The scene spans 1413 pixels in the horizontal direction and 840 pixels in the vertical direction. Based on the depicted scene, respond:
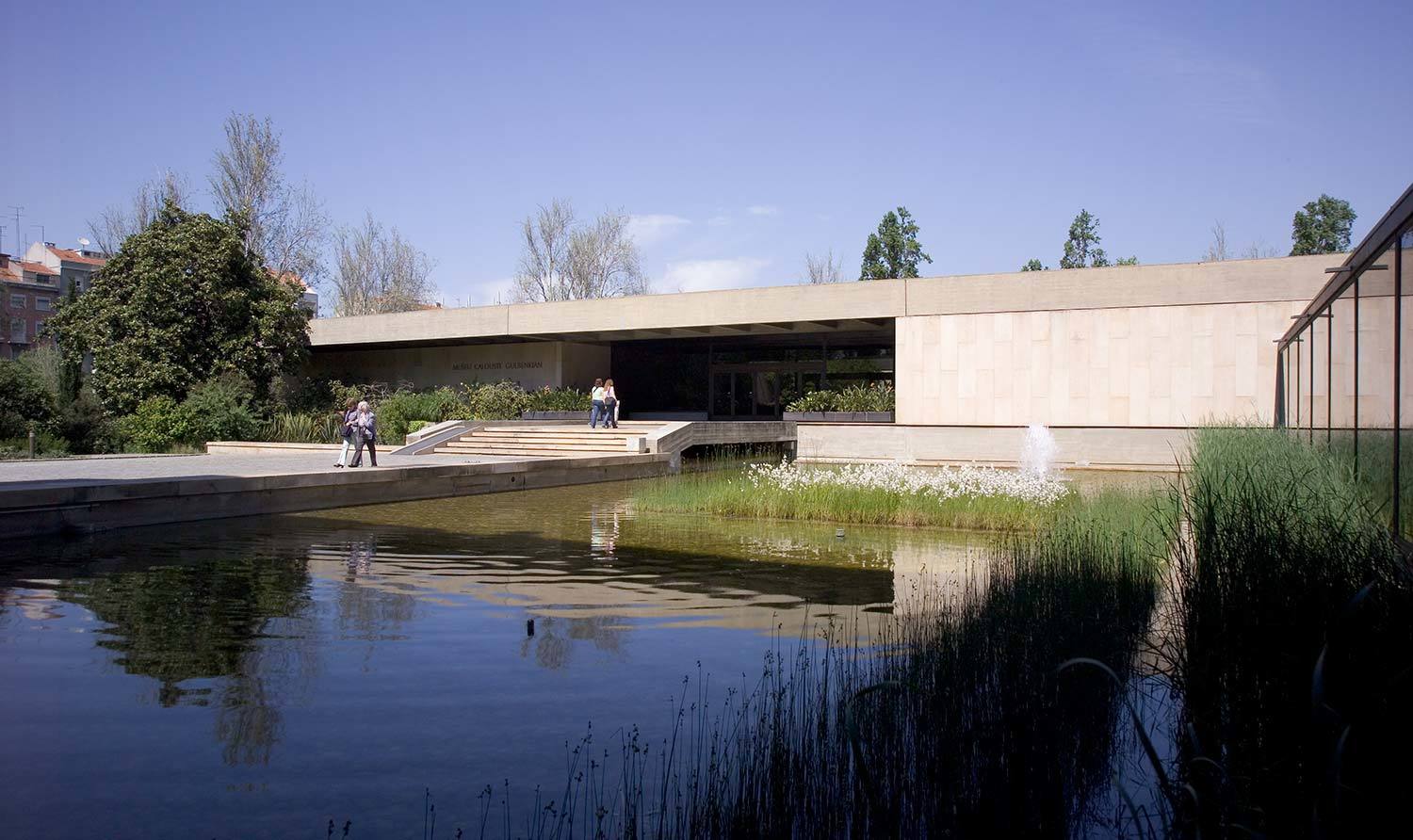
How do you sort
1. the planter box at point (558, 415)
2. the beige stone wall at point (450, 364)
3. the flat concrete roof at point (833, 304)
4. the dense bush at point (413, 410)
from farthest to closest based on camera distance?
the beige stone wall at point (450, 364)
the planter box at point (558, 415)
the dense bush at point (413, 410)
the flat concrete roof at point (833, 304)

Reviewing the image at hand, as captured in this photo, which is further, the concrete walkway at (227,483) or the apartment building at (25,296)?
the apartment building at (25,296)

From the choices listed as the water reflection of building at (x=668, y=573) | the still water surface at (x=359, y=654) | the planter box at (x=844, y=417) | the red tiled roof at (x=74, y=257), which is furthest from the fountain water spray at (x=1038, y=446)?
the red tiled roof at (x=74, y=257)

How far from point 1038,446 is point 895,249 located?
105ft

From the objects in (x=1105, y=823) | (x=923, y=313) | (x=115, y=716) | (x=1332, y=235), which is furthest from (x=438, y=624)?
(x=1332, y=235)

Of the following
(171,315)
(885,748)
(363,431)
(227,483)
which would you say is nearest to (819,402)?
(363,431)

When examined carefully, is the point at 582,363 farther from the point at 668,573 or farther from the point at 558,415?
the point at 668,573

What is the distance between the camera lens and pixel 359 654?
648 centimetres

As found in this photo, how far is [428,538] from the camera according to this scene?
1223 centimetres

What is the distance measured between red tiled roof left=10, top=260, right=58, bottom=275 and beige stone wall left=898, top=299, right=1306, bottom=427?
61131 millimetres

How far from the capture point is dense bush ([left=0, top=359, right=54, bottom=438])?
23281 millimetres

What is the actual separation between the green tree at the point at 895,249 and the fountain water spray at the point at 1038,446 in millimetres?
30191

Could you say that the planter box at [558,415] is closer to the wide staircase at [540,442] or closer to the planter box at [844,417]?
the wide staircase at [540,442]

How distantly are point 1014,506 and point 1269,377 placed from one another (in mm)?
15164

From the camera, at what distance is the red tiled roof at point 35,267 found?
6700cm
